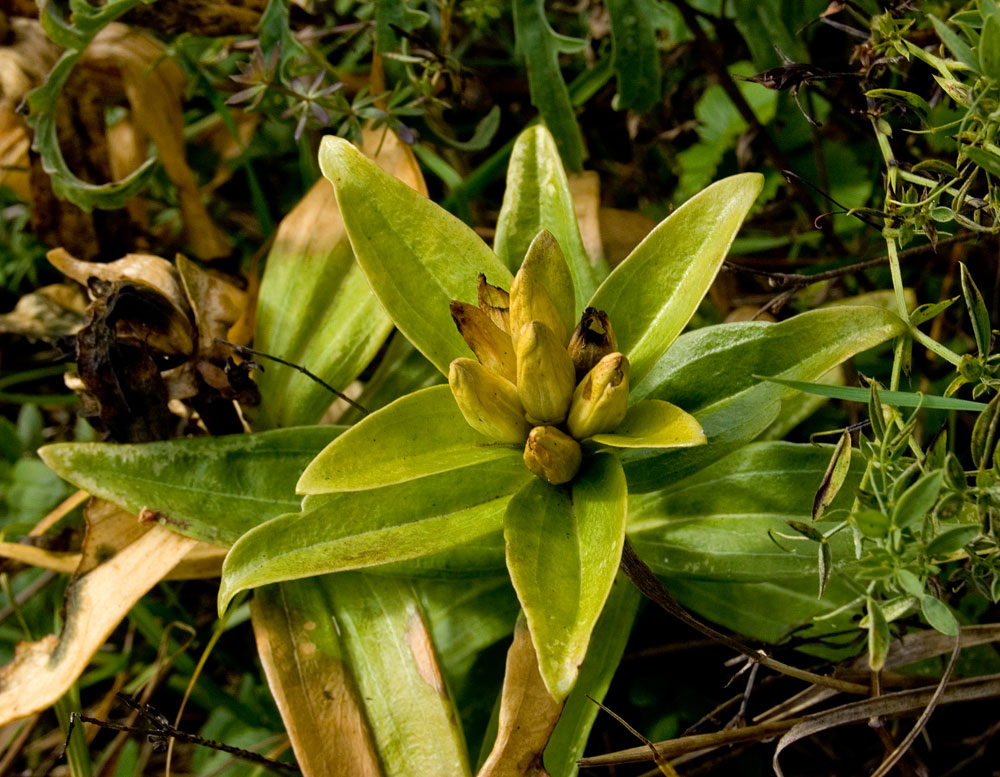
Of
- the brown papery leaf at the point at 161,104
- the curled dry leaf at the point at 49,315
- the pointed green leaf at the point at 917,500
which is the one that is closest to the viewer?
the pointed green leaf at the point at 917,500

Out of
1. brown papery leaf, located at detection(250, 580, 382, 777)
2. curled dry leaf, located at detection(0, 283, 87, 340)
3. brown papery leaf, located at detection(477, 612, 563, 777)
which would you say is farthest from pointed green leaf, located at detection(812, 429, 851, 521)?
curled dry leaf, located at detection(0, 283, 87, 340)

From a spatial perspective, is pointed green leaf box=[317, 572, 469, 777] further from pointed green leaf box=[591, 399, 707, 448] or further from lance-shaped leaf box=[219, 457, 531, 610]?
pointed green leaf box=[591, 399, 707, 448]

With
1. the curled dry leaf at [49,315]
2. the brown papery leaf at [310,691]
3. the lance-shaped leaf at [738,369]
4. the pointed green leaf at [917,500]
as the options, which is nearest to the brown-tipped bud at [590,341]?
the lance-shaped leaf at [738,369]

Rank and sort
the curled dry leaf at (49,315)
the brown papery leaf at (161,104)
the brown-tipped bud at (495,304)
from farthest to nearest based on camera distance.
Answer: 1. the brown papery leaf at (161,104)
2. the curled dry leaf at (49,315)
3. the brown-tipped bud at (495,304)

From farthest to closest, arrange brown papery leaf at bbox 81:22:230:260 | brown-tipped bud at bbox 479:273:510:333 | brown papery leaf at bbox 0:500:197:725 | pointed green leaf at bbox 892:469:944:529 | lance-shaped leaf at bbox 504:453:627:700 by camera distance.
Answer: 1. brown papery leaf at bbox 81:22:230:260
2. brown papery leaf at bbox 0:500:197:725
3. brown-tipped bud at bbox 479:273:510:333
4. lance-shaped leaf at bbox 504:453:627:700
5. pointed green leaf at bbox 892:469:944:529

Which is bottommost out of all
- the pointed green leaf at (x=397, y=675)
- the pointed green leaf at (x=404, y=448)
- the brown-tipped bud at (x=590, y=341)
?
the pointed green leaf at (x=397, y=675)

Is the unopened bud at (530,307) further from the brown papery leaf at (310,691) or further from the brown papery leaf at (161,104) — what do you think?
Result: the brown papery leaf at (161,104)
